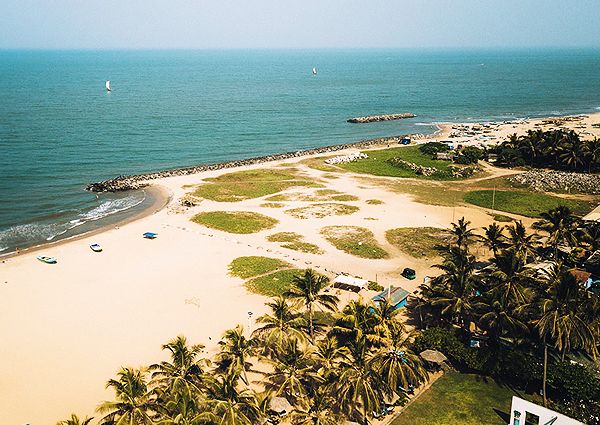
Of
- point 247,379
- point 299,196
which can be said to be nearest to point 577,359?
point 247,379

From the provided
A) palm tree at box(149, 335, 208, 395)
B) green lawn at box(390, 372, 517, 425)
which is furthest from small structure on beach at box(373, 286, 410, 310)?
palm tree at box(149, 335, 208, 395)

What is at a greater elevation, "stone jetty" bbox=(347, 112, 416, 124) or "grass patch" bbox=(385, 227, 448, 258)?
"stone jetty" bbox=(347, 112, 416, 124)

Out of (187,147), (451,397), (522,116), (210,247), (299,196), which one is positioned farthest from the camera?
(522,116)

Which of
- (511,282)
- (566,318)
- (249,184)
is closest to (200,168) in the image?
(249,184)

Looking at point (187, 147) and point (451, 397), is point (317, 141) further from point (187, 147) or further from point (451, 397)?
point (451, 397)

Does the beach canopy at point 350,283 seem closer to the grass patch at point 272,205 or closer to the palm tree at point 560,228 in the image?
the palm tree at point 560,228

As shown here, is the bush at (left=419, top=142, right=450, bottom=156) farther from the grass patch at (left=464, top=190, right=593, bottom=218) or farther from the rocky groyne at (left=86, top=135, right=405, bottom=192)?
the grass patch at (left=464, top=190, right=593, bottom=218)

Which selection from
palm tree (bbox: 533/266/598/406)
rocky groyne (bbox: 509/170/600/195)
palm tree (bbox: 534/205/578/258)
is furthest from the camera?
rocky groyne (bbox: 509/170/600/195)
